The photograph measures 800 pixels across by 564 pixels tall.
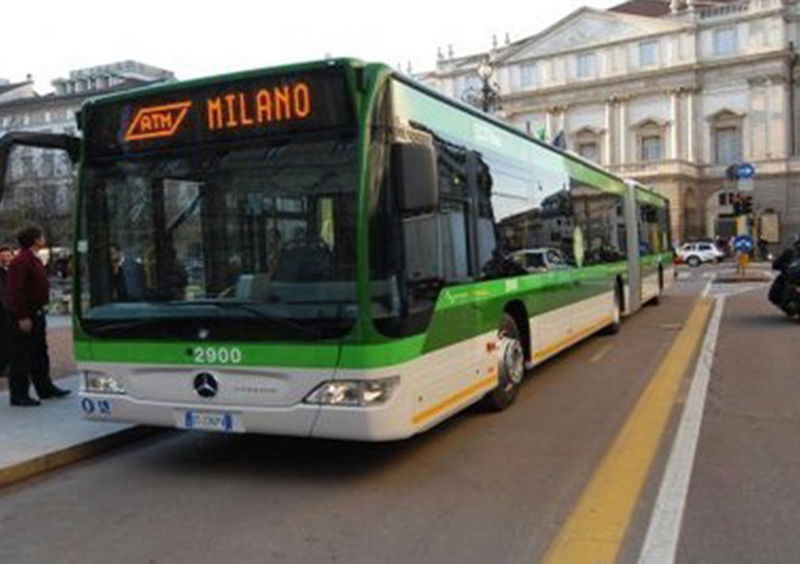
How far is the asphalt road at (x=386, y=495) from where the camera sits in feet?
17.0

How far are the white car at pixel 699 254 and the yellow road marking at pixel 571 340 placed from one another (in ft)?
178

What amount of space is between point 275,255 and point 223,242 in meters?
0.45

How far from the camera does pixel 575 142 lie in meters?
91.1

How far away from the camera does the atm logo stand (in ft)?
22.6

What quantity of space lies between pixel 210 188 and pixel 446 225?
6.18 feet

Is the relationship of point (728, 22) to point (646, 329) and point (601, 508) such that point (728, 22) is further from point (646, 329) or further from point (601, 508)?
point (601, 508)

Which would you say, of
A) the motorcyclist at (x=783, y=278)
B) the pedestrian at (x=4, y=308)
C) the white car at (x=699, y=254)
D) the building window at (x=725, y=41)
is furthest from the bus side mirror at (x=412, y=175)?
the building window at (x=725, y=41)

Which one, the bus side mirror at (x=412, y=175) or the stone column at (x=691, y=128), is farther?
the stone column at (x=691, y=128)

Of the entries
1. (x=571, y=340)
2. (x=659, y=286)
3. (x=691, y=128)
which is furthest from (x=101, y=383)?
(x=691, y=128)

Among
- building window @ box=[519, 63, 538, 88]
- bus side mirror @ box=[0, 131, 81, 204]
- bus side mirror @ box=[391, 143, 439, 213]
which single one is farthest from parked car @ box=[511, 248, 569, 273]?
building window @ box=[519, 63, 538, 88]

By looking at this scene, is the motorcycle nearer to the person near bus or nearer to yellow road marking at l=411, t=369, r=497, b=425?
yellow road marking at l=411, t=369, r=497, b=425

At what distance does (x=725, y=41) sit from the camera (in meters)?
83.9

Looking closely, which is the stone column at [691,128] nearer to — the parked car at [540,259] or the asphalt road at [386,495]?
the parked car at [540,259]

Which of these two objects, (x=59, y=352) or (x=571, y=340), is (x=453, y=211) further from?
(x=59, y=352)
